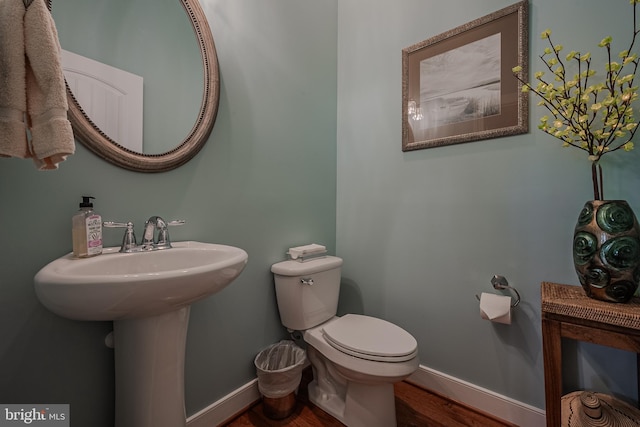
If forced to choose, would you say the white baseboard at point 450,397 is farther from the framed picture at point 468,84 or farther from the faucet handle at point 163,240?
the framed picture at point 468,84

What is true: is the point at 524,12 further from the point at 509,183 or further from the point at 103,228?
the point at 103,228

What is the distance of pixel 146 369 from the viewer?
2.55 ft

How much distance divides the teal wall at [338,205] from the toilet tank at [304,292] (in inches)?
3.7

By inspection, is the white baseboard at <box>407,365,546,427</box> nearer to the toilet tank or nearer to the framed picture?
the toilet tank

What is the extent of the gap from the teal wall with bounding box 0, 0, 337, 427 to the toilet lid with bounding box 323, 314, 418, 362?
0.40 m

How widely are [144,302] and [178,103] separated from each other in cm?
82

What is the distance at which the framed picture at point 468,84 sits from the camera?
115 centimetres

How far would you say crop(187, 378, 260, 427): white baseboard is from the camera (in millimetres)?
1083

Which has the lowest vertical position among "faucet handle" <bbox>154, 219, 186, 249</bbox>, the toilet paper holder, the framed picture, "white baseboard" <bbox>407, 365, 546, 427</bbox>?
"white baseboard" <bbox>407, 365, 546, 427</bbox>

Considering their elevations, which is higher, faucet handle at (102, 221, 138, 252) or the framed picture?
the framed picture

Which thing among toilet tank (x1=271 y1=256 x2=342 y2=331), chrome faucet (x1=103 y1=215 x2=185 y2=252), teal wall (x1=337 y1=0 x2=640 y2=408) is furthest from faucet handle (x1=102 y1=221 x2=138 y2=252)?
teal wall (x1=337 y1=0 x2=640 y2=408)

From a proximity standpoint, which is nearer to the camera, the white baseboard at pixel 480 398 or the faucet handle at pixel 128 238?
the faucet handle at pixel 128 238

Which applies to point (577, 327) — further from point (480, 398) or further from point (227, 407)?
point (227, 407)

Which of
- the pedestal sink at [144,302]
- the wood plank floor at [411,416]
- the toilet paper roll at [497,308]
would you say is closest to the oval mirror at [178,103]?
the pedestal sink at [144,302]
